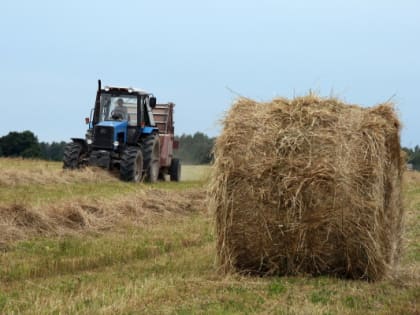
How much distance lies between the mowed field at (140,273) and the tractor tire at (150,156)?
Result: 6795mm

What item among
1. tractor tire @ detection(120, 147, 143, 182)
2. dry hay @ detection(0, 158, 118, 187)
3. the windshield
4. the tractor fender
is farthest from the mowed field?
the windshield

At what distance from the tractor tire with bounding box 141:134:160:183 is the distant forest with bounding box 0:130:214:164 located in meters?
1.80

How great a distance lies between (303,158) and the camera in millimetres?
7520

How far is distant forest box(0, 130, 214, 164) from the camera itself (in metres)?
28.9

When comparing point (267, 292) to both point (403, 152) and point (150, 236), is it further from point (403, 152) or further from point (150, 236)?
point (150, 236)

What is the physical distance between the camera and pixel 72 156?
20250 millimetres

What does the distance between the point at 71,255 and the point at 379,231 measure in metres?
3.45

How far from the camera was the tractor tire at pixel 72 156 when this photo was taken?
66.2ft

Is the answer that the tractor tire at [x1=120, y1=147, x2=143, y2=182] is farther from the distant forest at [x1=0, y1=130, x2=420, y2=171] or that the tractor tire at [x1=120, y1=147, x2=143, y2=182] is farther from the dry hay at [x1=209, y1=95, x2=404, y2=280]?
the dry hay at [x1=209, y1=95, x2=404, y2=280]

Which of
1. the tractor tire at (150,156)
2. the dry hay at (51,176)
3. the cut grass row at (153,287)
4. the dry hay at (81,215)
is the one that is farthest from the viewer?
the tractor tire at (150,156)

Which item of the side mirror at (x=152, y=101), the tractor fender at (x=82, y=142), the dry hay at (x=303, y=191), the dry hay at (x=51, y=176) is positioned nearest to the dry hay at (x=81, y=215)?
the dry hay at (x=303, y=191)

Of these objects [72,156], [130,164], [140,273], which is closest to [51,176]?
[72,156]

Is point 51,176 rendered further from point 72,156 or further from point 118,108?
point 118,108

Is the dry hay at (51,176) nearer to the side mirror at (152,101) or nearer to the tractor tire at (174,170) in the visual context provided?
the side mirror at (152,101)
